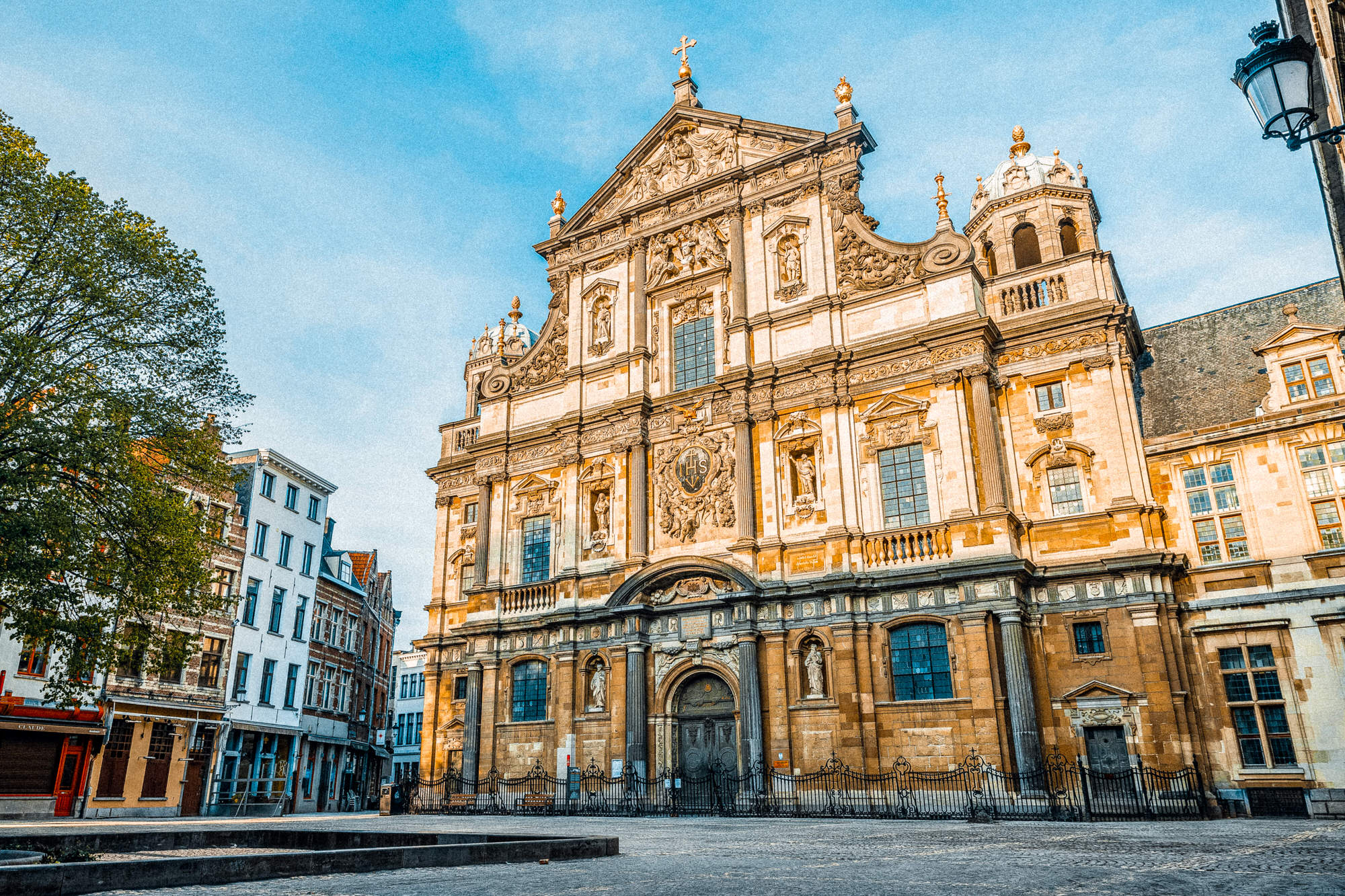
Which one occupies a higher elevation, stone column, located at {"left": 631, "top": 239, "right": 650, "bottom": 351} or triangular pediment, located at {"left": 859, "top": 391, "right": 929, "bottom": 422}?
stone column, located at {"left": 631, "top": 239, "right": 650, "bottom": 351}

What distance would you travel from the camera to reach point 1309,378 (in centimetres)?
2195

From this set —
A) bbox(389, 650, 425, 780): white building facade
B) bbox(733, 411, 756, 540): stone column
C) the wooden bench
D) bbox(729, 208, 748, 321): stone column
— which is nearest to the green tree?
the wooden bench

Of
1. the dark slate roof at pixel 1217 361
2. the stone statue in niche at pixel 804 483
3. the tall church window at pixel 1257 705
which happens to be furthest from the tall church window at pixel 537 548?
the tall church window at pixel 1257 705

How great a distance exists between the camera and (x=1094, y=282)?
23.5 meters

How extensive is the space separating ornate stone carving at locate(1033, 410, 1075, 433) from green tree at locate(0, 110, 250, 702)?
60.8ft

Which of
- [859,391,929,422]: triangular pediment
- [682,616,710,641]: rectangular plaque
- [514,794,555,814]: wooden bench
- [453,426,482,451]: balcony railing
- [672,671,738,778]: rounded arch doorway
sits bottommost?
[514,794,555,814]: wooden bench

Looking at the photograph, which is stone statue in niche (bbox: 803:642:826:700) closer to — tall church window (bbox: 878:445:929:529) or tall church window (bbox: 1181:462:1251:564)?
tall church window (bbox: 878:445:929:529)

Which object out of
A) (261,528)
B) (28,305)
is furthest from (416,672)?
(28,305)

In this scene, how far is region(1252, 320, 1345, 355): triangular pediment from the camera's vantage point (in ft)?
71.4

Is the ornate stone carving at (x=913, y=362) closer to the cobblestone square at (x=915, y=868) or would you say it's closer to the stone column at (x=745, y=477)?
the stone column at (x=745, y=477)

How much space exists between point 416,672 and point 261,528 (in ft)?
116

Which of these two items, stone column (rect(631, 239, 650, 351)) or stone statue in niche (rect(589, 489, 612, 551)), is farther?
stone column (rect(631, 239, 650, 351))

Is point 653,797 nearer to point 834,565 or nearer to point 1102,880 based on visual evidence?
point 834,565

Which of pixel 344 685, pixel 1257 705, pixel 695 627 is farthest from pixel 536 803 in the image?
pixel 344 685
